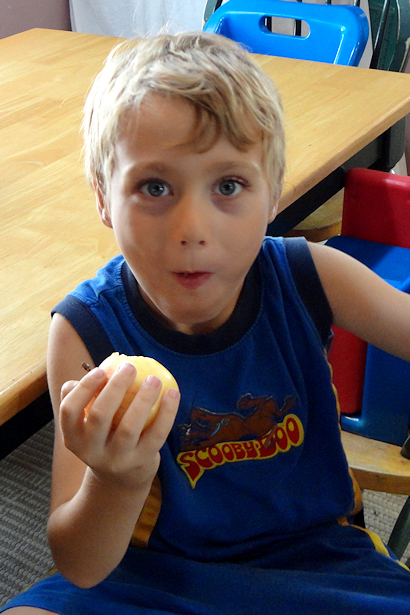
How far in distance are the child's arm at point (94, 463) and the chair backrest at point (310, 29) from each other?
1.28m

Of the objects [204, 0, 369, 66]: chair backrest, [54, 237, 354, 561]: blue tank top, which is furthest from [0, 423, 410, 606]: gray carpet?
[204, 0, 369, 66]: chair backrest

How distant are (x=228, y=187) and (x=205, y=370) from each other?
0.69 ft

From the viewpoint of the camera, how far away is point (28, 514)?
Answer: 5.23 ft

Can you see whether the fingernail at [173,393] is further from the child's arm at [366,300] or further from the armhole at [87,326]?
the child's arm at [366,300]

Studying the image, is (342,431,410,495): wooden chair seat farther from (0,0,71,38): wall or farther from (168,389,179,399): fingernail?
(0,0,71,38): wall

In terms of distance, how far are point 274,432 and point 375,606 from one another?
8.2 inches

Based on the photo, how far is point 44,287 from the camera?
754 millimetres

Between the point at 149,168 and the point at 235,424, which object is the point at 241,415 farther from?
the point at 149,168

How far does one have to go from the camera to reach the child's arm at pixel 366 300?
2.61 feet

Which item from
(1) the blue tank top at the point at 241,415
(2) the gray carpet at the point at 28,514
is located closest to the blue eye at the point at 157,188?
(1) the blue tank top at the point at 241,415

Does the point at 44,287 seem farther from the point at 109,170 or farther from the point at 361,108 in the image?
the point at 361,108

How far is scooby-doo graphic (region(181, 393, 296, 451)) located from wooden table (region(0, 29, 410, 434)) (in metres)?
0.18

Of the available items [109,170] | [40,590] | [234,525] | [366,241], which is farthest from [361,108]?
[40,590]

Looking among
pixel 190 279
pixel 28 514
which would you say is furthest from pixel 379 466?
pixel 28 514
